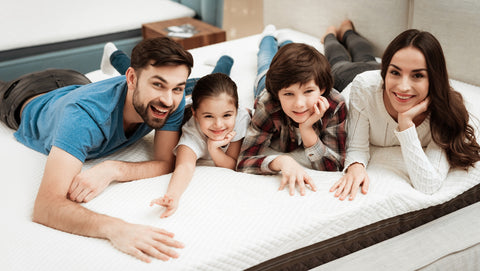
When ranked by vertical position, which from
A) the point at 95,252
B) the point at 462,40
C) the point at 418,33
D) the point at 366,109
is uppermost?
the point at 418,33

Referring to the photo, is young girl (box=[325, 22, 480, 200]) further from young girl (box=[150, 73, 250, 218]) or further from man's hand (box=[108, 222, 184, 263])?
man's hand (box=[108, 222, 184, 263])

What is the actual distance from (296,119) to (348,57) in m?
0.82

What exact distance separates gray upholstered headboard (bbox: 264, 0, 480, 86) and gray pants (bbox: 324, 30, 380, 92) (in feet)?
0.32

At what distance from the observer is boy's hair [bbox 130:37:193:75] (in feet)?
3.92

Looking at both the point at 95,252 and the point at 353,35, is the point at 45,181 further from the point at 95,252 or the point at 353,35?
the point at 353,35

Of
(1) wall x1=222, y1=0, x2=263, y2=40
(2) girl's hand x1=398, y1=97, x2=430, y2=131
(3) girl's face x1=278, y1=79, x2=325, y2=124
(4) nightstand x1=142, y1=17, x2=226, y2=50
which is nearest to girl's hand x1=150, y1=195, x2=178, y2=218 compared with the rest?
(3) girl's face x1=278, y1=79, x2=325, y2=124

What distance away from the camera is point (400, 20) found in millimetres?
1960

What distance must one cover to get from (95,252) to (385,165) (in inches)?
33.8

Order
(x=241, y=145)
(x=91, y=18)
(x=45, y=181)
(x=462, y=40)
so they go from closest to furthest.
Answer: (x=45, y=181)
(x=241, y=145)
(x=462, y=40)
(x=91, y=18)

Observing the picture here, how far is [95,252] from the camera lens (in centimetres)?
100

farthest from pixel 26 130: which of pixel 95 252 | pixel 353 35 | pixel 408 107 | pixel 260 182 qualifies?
pixel 353 35

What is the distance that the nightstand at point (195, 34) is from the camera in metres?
2.78

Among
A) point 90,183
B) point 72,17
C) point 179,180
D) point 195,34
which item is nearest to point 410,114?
point 179,180

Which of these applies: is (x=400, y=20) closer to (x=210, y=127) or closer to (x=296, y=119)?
(x=296, y=119)
